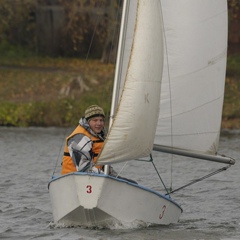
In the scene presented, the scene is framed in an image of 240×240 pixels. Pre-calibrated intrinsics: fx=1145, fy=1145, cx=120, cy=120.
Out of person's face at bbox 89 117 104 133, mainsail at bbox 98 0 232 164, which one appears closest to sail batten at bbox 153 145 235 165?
mainsail at bbox 98 0 232 164

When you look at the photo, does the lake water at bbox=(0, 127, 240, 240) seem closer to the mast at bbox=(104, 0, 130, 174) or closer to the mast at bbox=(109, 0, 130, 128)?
the mast at bbox=(104, 0, 130, 174)

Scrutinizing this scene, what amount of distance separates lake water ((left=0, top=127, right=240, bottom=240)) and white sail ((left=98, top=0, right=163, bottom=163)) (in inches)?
46.0

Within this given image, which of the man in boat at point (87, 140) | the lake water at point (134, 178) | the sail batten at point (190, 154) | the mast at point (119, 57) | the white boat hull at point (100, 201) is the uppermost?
the mast at point (119, 57)

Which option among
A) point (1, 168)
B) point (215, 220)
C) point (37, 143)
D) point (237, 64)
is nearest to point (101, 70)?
point (237, 64)

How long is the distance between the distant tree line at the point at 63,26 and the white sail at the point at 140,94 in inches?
1004

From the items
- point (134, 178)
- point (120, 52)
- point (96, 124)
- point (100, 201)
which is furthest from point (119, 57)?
point (134, 178)

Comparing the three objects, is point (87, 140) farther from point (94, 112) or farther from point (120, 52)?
point (120, 52)

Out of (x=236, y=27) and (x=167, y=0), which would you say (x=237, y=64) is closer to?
(x=236, y=27)

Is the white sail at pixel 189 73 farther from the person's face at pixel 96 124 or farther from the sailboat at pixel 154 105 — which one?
the person's face at pixel 96 124

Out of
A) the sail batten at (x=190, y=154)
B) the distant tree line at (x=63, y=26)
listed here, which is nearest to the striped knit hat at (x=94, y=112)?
the sail batten at (x=190, y=154)

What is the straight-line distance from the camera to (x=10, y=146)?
1190 inches

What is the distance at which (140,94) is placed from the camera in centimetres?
1461

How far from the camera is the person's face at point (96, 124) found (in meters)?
15.3

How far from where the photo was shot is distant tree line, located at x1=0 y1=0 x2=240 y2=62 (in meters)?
41.9
